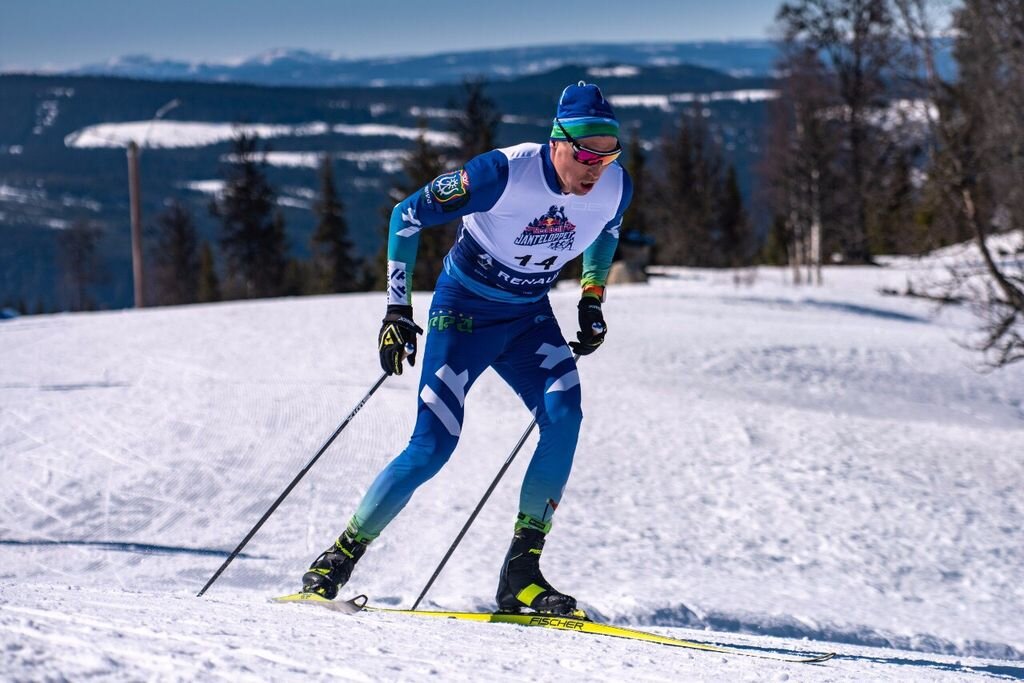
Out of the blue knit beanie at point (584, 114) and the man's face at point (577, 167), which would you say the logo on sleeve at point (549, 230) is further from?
the blue knit beanie at point (584, 114)

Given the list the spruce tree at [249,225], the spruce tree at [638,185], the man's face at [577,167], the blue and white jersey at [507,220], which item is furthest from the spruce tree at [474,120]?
the man's face at [577,167]

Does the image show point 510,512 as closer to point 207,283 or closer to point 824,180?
point 824,180

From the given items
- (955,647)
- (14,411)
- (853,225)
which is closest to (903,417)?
(955,647)

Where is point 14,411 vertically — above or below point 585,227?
below

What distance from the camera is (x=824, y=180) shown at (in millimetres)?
30375

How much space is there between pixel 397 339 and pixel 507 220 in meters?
0.70

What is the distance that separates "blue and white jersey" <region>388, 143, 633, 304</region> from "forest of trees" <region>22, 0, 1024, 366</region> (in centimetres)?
674

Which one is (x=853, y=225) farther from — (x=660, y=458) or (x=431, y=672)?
(x=431, y=672)

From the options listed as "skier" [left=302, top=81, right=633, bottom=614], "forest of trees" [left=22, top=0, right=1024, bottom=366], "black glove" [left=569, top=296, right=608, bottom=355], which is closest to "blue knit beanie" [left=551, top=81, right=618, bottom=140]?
"skier" [left=302, top=81, right=633, bottom=614]

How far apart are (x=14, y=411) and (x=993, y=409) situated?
10807 mm

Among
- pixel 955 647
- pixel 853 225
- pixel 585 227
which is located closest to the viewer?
pixel 585 227

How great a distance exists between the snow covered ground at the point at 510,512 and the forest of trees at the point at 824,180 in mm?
2176

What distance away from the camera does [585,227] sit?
182 inches

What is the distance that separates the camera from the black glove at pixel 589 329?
4.94m
